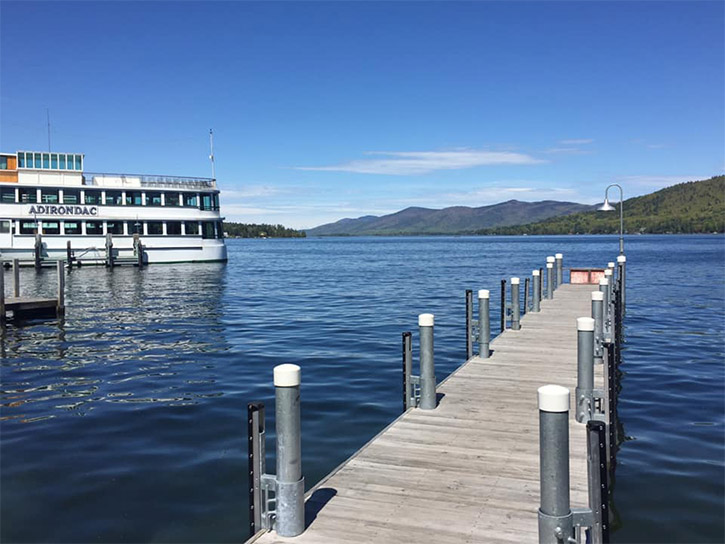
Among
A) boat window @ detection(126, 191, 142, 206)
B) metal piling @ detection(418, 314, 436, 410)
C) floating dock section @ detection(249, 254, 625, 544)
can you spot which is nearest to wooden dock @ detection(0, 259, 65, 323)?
metal piling @ detection(418, 314, 436, 410)

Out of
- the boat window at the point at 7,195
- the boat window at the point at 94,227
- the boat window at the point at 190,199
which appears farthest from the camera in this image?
the boat window at the point at 190,199

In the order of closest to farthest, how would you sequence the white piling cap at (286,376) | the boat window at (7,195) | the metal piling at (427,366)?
1. the white piling cap at (286,376)
2. the metal piling at (427,366)
3. the boat window at (7,195)

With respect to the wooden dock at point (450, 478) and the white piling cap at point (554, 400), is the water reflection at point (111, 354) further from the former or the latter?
the white piling cap at point (554, 400)

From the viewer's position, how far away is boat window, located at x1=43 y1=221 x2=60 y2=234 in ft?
171

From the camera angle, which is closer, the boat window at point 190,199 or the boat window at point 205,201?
the boat window at point 190,199

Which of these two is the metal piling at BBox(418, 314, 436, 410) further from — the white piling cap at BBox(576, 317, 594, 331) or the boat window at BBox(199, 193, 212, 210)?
the boat window at BBox(199, 193, 212, 210)

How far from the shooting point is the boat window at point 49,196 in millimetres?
51312

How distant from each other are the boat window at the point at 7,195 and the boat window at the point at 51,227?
10.0ft

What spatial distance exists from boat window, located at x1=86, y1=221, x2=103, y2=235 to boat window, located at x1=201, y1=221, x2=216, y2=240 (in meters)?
8.82

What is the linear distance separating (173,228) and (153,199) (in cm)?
311

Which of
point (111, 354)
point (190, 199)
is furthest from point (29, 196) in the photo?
point (111, 354)

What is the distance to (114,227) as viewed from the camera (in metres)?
54.7

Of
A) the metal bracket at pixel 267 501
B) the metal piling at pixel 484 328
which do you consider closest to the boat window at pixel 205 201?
the metal piling at pixel 484 328

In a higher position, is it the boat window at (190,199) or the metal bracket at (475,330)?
the boat window at (190,199)
